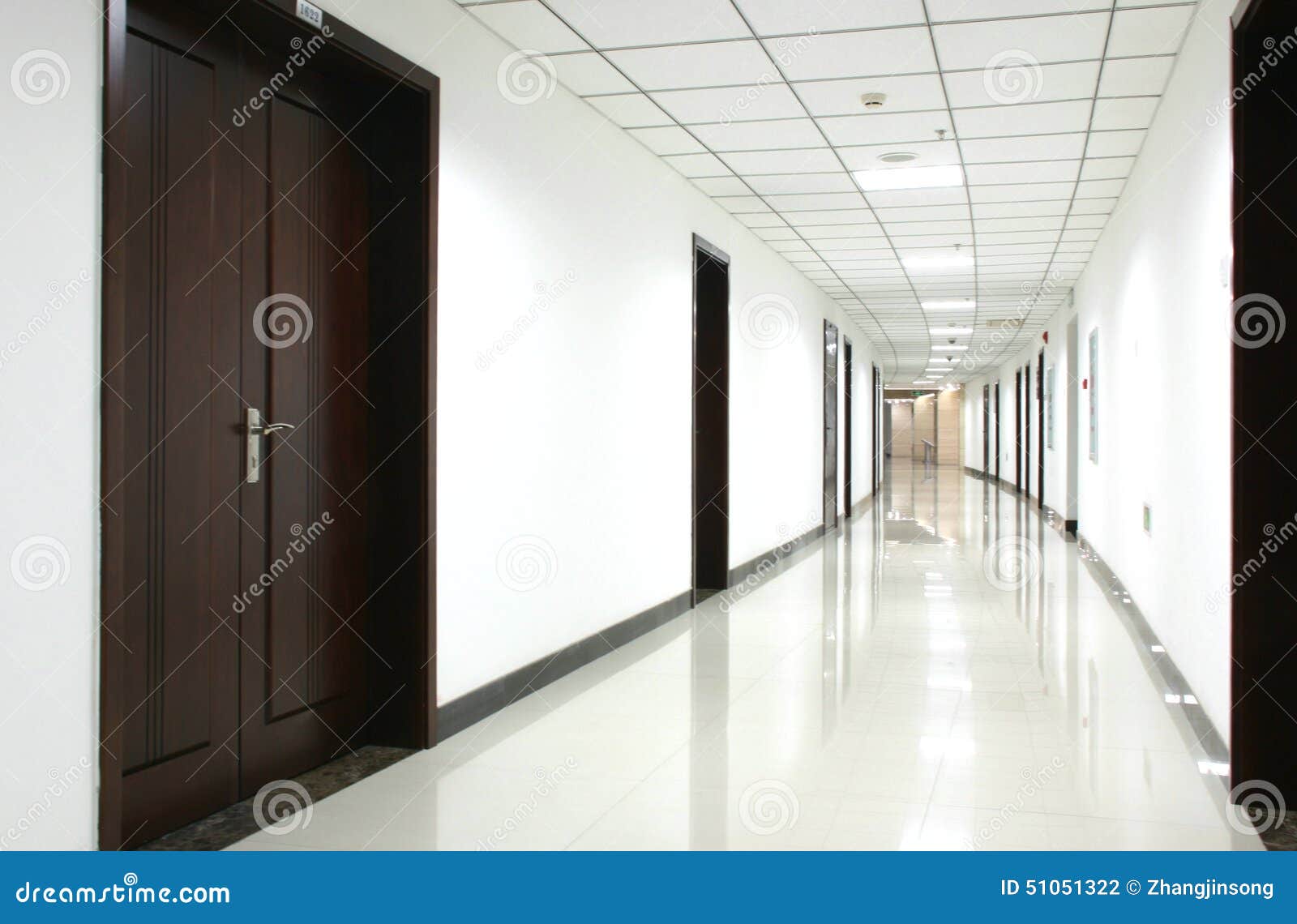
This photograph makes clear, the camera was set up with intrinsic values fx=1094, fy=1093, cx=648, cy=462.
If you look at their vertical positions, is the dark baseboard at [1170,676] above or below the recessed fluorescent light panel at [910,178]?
below

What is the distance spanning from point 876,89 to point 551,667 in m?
3.19

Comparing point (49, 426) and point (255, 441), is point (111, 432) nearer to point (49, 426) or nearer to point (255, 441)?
point (49, 426)

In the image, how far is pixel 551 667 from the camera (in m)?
5.23

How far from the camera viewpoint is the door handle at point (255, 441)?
3408mm

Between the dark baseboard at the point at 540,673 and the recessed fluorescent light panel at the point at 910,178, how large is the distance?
303cm

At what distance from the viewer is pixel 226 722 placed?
336cm

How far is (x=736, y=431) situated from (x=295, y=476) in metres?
5.20

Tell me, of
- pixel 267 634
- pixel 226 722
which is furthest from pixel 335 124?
pixel 226 722

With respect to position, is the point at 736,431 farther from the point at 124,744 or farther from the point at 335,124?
the point at 124,744

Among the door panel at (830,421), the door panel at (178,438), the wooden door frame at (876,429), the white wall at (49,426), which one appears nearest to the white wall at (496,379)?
the white wall at (49,426)

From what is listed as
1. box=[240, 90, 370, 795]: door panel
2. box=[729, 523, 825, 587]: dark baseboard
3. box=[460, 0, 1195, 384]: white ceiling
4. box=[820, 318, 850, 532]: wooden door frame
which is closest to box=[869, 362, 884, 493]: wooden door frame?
box=[820, 318, 850, 532]: wooden door frame

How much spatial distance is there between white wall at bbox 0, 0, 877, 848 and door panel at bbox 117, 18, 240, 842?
27 centimetres

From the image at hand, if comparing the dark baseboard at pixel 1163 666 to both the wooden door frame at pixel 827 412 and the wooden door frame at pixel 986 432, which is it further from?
Result: the wooden door frame at pixel 986 432

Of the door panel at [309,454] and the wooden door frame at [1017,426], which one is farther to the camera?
the wooden door frame at [1017,426]
